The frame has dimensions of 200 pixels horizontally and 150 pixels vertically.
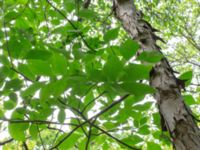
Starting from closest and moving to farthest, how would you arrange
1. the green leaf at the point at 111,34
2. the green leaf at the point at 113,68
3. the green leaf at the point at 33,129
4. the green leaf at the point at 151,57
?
the green leaf at the point at 113,68 < the green leaf at the point at 151,57 < the green leaf at the point at 111,34 < the green leaf at the point at 33,129

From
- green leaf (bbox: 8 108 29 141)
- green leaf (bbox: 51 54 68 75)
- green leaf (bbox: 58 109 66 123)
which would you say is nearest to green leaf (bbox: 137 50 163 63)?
green leaf (bbox: 51 54 68 75)

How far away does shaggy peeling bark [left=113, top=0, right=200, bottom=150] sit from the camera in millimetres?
862

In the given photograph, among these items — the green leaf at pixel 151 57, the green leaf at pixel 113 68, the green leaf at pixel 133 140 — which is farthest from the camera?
the green leaf at pixel 133 140

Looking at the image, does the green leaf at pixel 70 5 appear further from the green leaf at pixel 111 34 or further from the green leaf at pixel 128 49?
the green leaf at pixel 128 49

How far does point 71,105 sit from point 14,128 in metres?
0.22

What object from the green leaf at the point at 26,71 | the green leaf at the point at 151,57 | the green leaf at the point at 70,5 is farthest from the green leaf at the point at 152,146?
the green leaf at the point at 70,5

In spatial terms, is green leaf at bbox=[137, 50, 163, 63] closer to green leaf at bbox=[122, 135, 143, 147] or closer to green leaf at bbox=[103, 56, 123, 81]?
green leaf at bbox=[103, 56, 123, 81]

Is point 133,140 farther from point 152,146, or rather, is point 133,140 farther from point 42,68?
point 42,68

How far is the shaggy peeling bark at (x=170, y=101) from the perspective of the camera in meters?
0.86

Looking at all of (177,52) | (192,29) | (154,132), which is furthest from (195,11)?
(154,132)

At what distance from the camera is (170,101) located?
0.96m

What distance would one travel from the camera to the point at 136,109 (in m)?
0.97

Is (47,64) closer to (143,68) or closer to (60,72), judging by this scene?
(60,72)

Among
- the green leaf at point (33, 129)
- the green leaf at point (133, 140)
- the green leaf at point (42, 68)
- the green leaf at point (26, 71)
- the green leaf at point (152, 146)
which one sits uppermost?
the green leaf at point (26, 71)
